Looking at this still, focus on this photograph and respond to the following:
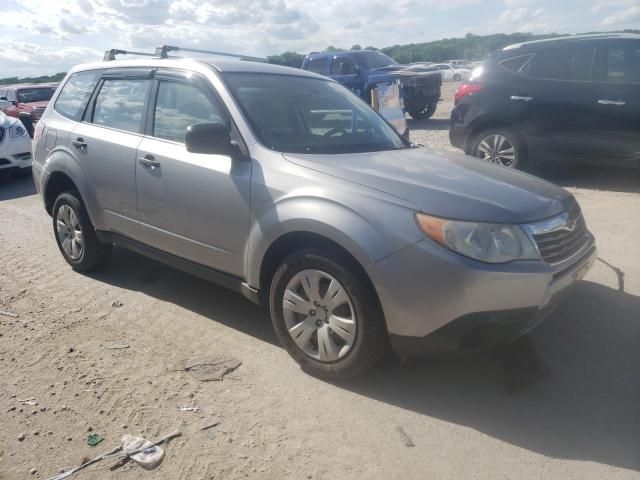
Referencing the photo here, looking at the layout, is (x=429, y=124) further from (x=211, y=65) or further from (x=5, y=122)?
(x=211, y=65)

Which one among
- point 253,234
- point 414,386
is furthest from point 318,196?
point 414,386

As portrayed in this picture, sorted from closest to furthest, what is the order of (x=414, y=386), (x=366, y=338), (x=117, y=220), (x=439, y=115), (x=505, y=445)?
(x=505, y=445) → (x=366, y=338) → (x=414, y=386) → (x=117, y=220) → (x=439, y=115)

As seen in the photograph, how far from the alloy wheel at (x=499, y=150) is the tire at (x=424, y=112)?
8.20 metres

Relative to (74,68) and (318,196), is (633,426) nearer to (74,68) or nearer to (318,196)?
(318,196)

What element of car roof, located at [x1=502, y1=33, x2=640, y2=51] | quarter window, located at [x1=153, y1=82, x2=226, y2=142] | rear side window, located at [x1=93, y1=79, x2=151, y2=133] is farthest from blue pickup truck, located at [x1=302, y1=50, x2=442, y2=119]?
quarter window, located at [x1=153, y1=82, x2=226, y2=142]

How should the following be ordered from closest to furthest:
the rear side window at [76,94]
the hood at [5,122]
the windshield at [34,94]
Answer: the rear side window at [76,94], the hood at [5,122], the windshield at [34,94]

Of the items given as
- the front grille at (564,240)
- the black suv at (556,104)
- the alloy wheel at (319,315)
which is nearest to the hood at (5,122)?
the black suv at (556,104)

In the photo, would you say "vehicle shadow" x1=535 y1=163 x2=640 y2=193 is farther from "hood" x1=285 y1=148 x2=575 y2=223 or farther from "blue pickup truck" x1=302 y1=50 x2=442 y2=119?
"blue pickup truck" x1=302 y1=50 x2=442 y2=119

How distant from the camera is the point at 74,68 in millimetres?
5145

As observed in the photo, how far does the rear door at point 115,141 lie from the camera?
4137mm

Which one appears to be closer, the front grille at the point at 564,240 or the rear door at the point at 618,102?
the front grille at the point at 564,240

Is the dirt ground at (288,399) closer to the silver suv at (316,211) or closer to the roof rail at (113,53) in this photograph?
the silver suv at (316,211)

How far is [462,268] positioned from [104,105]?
338 centimetres

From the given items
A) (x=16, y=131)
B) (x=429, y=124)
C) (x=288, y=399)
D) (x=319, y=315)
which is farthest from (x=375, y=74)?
(x=288, y=399)
